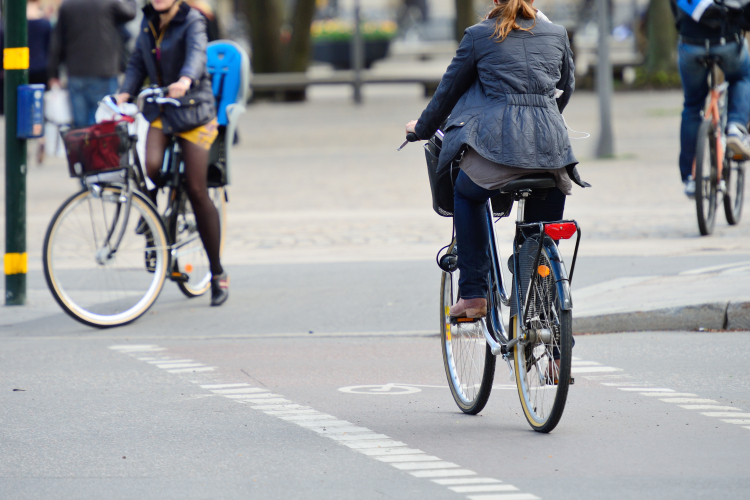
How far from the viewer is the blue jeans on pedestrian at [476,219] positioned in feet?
14.6

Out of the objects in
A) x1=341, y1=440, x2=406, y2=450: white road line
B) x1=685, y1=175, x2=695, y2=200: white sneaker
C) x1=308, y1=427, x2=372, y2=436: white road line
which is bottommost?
x1=308, y1=427, x2=372, y2=436: white road line

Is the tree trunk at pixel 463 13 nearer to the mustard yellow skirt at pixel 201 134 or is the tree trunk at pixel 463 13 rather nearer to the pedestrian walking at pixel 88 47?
the pedestrian walking at pixel 88 47

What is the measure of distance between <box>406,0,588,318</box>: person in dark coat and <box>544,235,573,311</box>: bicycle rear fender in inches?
11.9

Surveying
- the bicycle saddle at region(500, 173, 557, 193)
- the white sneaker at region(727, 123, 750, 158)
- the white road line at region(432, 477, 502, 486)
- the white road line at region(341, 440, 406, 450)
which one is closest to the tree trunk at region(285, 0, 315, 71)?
the white sneaker at region(727, 123, 750, 158)

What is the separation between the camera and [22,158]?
720cm

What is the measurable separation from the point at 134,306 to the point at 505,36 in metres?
3.32

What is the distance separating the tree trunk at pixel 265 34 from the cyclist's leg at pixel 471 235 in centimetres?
2353

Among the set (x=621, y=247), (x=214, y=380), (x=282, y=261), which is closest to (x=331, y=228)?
(x=282, y=261)

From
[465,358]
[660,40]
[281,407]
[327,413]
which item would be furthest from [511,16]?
[660,40]

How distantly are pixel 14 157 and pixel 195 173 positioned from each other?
48.0 inches

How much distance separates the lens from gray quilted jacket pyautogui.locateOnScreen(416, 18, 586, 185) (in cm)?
430

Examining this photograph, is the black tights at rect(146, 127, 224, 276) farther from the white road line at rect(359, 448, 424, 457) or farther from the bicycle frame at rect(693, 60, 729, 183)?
the bicycle frame at rect(693, 60, 729, 183)

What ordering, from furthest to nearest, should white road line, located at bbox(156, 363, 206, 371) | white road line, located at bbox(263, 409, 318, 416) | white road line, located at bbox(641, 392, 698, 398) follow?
white road line, located at bbox(156, 363, 206, 371), white road line, located at bbox(641, 392, 698, 398), white road line, located at bbox(263, 409, 318, 416)

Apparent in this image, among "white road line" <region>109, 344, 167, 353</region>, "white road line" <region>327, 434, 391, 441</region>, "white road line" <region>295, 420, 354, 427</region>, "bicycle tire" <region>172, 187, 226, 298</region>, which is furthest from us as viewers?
"bicycle tire" <region>172, 187, 226, 298</region>
